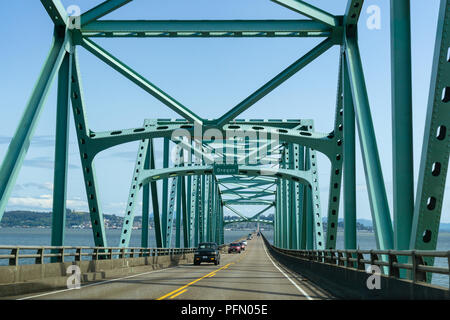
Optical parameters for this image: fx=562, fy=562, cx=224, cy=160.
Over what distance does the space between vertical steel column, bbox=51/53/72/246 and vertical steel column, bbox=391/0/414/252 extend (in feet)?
39.1

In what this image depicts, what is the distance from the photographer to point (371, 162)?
15180 millimetres

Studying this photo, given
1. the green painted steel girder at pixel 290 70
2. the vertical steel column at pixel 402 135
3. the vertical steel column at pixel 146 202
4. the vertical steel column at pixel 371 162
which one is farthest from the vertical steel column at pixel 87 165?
the vertical steel column at pixel 402 135

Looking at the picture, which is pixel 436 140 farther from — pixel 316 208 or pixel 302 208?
pixel 302 208

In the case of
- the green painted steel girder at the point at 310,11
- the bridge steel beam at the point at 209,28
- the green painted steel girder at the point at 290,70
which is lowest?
the green painted steel girder at the point at 290,70

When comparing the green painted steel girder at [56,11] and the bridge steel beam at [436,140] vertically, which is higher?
the green painted steel girder at [56,11]

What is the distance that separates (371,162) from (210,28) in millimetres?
7951

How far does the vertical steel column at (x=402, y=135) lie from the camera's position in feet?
38.4

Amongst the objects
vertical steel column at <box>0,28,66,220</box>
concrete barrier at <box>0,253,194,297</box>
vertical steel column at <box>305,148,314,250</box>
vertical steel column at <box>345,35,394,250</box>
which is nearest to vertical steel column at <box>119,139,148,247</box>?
concrete barrier at <box>0,253,194,297</box>

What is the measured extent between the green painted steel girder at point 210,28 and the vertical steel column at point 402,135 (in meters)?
8.07

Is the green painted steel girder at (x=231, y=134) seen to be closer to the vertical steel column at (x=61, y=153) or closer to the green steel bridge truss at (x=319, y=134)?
the green steel bridge truss at (x=319, y=134)

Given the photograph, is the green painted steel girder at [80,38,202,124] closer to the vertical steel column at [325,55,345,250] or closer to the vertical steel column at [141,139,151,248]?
the vertical steel column at [325,55,345,250]

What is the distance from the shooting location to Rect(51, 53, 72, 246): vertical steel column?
64.1ft

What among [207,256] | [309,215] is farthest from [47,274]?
[207,256]

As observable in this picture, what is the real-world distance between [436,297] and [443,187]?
2127 millimetres
